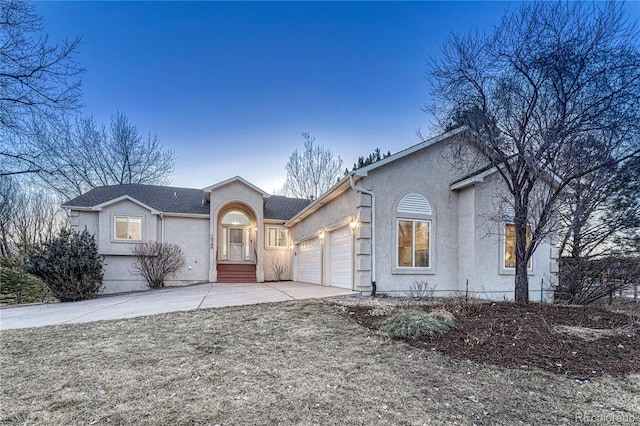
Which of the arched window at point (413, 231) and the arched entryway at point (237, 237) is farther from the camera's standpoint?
the arched entryway at point (237, 237)

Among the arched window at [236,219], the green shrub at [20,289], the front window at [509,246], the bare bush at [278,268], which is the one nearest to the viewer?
the front window at [509,246]

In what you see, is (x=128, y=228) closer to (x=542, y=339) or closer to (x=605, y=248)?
(x=542, y=339)

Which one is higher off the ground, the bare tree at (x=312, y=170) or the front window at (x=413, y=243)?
the bare tree at (x=312, y=170)

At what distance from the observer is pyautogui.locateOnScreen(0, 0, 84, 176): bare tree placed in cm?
774

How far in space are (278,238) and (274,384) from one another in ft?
51.5

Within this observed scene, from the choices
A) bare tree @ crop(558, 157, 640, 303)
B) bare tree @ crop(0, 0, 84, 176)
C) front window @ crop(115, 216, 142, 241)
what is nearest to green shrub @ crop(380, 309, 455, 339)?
bare tree @ crop(558, 157, 640, 303)

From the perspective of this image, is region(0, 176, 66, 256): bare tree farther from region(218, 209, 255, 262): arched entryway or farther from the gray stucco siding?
the gray stucco siding

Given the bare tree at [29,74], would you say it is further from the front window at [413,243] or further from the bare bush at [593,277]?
the bare bush at [593,277]

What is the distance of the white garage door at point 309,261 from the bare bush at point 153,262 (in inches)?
248

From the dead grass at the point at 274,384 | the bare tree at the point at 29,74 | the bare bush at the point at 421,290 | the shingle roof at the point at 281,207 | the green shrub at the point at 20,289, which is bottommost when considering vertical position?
the green shrub at the point at 20,289

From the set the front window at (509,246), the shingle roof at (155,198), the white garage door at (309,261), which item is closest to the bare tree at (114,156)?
the shingle roof at (155,198)

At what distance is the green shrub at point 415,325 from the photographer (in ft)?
17.9

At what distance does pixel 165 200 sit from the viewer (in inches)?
711

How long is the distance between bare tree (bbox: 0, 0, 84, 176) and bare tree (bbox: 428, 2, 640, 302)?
31.1ft
